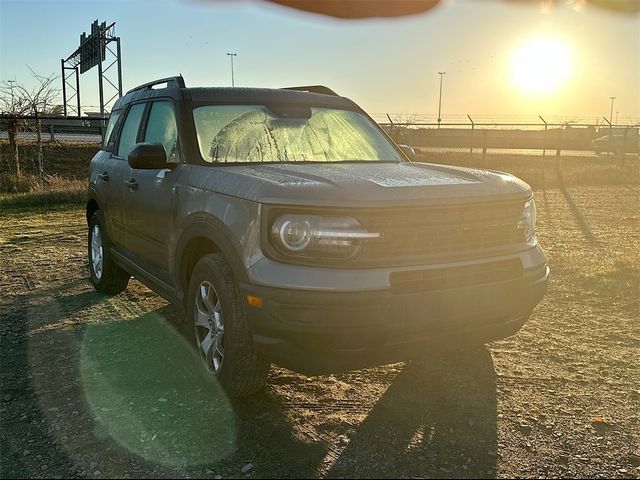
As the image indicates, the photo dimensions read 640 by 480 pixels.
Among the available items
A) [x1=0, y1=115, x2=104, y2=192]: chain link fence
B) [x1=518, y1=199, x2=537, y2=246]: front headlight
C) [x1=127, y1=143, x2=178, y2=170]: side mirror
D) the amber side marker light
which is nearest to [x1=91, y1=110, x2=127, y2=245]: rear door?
[x1=127, y1=143, x2=178, y2=170]: side mirror

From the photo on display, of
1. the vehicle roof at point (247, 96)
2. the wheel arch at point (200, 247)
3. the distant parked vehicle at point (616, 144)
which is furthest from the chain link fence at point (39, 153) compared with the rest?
the distant parked vehicle at point (616, 144)

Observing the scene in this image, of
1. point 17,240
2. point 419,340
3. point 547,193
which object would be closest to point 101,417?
point 419,340

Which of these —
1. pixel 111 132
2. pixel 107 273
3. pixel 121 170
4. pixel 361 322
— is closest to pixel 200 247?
pixel 361 322

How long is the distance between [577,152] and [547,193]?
26.7 m

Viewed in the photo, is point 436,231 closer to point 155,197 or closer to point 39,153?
point 155,197

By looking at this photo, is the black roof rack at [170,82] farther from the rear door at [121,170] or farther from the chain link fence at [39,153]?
the chain link fence at [39,153]

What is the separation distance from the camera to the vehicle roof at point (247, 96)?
424 centimetres

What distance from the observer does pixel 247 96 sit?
4410mm

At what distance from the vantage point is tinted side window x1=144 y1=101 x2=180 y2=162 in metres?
4.12

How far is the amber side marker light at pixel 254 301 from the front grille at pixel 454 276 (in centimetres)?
65

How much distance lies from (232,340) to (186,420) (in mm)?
499

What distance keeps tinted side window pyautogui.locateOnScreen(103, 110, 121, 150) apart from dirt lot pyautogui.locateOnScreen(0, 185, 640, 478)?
5.03 feet

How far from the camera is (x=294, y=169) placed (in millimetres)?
3584

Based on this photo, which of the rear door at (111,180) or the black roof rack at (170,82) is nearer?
the black roof rack at (170,82)
